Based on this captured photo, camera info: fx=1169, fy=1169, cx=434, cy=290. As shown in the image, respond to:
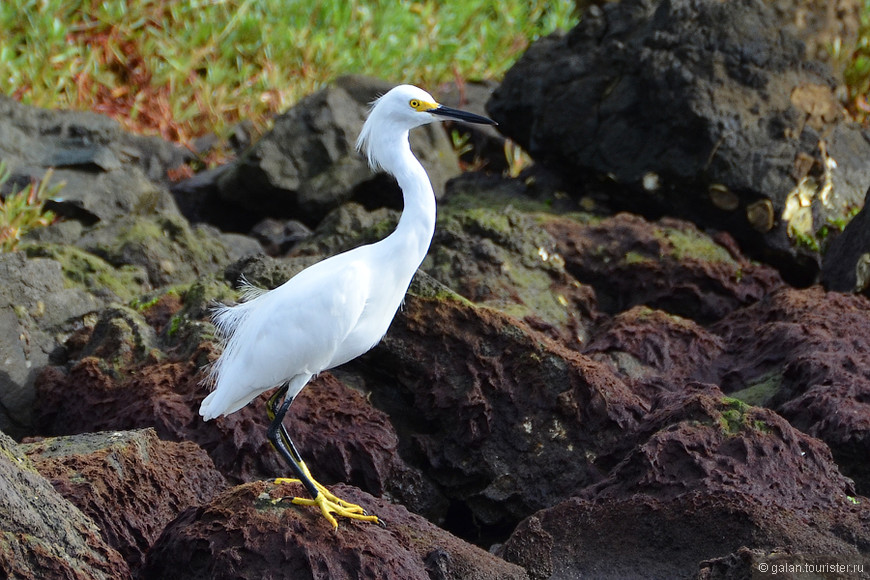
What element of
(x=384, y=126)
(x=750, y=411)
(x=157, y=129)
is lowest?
(x=157, y=129)

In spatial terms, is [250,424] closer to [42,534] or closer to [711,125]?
[42,534]

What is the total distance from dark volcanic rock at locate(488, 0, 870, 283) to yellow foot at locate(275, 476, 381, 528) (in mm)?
4476

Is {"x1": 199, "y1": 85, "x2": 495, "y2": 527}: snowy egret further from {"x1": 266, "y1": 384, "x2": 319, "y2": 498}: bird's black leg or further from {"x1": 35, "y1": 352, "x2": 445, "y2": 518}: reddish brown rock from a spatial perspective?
{"x1": 35, "y1": 352, "x2": 445, "y2": 518}: reddish brown rock

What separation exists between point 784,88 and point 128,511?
568 centimetres

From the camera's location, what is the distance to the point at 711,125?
7.75m

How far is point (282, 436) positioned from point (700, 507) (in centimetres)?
163

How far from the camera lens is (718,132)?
25.5 ft

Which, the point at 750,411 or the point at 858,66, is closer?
the point at 750,411

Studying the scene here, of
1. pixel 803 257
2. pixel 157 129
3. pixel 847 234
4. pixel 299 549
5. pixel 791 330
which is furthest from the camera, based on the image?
pixel 157 129

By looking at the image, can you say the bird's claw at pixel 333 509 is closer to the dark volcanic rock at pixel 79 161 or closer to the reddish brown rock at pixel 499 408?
the reddish brown rock at pixel 499 408

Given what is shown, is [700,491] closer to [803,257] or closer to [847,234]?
[847,234]

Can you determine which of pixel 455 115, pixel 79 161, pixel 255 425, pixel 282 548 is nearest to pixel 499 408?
pixel 255 425

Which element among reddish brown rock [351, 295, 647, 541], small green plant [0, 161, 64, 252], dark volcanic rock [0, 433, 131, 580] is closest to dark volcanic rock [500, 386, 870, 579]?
reddish brown rock [351, 295, 647, 541]

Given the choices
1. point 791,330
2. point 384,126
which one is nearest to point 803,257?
point 791,330
